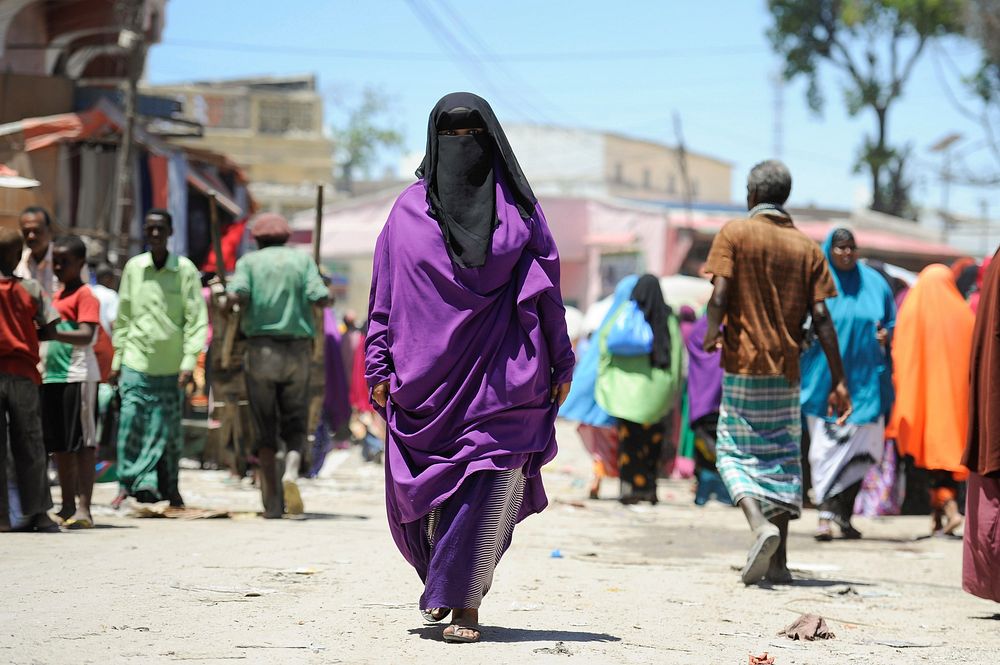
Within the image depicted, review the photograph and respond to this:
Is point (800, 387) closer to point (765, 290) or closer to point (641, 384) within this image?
point (765, 290)

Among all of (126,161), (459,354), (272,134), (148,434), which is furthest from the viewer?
(272,134)

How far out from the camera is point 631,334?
472 inches

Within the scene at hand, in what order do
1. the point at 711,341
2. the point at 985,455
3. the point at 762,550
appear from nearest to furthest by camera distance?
the point at 985,455
the point at 762,550
the point at 711,341

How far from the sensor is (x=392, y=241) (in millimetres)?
5168

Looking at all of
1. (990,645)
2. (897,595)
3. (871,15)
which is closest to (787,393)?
(897,595)

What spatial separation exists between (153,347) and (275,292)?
91 centimetres

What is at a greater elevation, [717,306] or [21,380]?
[717,306]

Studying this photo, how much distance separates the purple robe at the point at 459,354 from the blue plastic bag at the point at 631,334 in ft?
22.2

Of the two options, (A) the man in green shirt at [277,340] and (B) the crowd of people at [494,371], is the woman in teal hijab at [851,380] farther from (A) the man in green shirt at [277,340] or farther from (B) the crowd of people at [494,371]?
(A) the man in green shirt at [277,340]

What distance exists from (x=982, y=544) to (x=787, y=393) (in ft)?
4.39

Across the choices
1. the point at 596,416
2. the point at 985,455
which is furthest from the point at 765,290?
the point at 596,416

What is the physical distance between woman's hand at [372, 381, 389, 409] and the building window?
51.1 meters

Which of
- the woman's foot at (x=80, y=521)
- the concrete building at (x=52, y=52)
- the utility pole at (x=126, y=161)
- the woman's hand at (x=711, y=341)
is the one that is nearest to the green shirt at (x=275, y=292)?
the woman's foot at (x=80, y=521)

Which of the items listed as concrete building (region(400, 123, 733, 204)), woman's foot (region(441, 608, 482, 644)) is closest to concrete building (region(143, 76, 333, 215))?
concrete building (region(400, 123, 733, 204))
